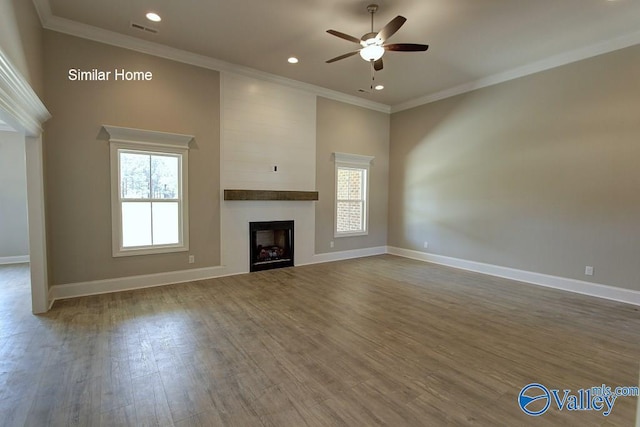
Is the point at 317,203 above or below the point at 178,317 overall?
above

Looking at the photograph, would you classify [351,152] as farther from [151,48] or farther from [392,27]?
[151,48]

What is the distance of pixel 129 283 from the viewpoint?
447 centimetres

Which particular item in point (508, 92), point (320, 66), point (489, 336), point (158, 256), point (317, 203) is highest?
point (320, 66)

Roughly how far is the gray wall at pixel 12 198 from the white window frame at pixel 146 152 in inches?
140

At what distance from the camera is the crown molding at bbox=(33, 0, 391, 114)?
379 cm

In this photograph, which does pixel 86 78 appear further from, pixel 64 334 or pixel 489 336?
pixel 489 336

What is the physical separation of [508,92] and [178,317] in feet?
20.8

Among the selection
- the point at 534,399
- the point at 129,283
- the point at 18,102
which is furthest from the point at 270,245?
the point at 534,399

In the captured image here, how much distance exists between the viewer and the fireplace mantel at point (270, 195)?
5230 mm

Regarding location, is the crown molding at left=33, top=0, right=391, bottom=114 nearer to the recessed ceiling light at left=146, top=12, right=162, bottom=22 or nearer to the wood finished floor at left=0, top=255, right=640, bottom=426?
the recessed ceiling light at left=146, top=12, right=162, bottom=22

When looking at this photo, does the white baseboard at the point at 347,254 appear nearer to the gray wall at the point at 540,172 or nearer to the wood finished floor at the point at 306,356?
the gray wall at the point at 540,172

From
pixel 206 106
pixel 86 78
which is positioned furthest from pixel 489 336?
pixel 86 78

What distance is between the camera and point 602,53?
4.34m

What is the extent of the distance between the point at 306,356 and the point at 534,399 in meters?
1.74
